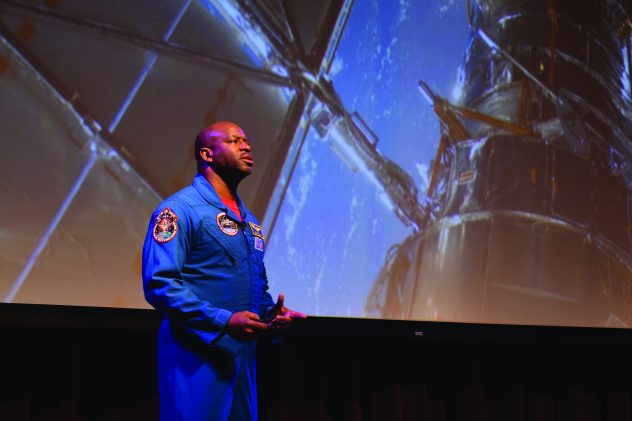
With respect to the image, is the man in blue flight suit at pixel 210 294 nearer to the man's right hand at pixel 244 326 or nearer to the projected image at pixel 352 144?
the man's right hand at pixel 244 326

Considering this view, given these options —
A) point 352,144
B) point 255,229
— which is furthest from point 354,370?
point 255,229

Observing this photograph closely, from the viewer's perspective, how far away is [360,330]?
9.14 feet

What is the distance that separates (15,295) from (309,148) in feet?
3.99

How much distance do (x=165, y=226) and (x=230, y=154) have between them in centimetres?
29

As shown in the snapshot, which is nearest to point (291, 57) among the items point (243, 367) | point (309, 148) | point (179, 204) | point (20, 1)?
point (309, 148)

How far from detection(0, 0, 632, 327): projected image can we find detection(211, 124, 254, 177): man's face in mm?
712

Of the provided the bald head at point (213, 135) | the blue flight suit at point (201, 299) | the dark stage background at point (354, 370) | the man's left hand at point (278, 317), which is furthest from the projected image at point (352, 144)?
the man's left hand at point (278, 317)

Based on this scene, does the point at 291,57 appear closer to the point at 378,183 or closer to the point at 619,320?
the point at 378,183

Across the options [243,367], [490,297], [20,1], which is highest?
[20,1]

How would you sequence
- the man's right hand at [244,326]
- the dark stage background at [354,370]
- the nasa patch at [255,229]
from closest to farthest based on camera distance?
the man's right hand at [244,326]
the nasa patch at [255,229]
the dark stage background at [354,370]

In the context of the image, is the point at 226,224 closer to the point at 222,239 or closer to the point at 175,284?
the point at 222,239

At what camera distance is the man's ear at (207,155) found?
5.74 ft

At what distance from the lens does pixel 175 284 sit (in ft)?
4.84

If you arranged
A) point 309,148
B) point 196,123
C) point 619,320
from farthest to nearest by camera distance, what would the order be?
point 619,320 → point 309,148 → point 196,123
